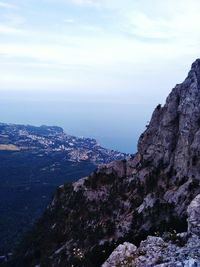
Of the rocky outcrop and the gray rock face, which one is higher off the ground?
the gray rock face

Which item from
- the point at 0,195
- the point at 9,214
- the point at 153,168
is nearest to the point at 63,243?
the point at 153,168

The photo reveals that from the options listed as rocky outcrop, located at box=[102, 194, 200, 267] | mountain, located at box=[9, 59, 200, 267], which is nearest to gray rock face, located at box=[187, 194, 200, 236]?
rocky outcrop, located at box=[102, 194, 200, 267]

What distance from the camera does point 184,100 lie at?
5856 cm

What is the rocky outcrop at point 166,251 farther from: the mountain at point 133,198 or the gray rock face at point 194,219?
the mountain at point 133,198

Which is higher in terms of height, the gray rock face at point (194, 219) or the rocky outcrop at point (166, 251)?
the gray rock face at point (194, 219)

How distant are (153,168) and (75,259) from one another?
1530 centimetres

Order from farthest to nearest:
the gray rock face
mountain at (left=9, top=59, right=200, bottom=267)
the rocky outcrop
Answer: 1. mountain at (left=9, top=59, right=200, bottom=267)
2. the gray rock face
3. the rocky outcrop

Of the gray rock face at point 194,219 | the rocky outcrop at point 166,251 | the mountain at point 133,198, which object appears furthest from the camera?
the mountain at point 133,198

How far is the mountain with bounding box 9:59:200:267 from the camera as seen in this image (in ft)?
160

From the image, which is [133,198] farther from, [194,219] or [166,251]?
[166,251]

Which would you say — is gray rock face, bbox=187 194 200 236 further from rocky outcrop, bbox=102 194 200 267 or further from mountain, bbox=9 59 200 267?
mountain, bbox=9 59 200 267

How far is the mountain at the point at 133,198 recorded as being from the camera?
48.8 meters

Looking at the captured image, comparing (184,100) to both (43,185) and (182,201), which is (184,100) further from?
(43,185)

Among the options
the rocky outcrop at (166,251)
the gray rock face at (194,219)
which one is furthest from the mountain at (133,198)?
the rocky outcrop at (166,251)
